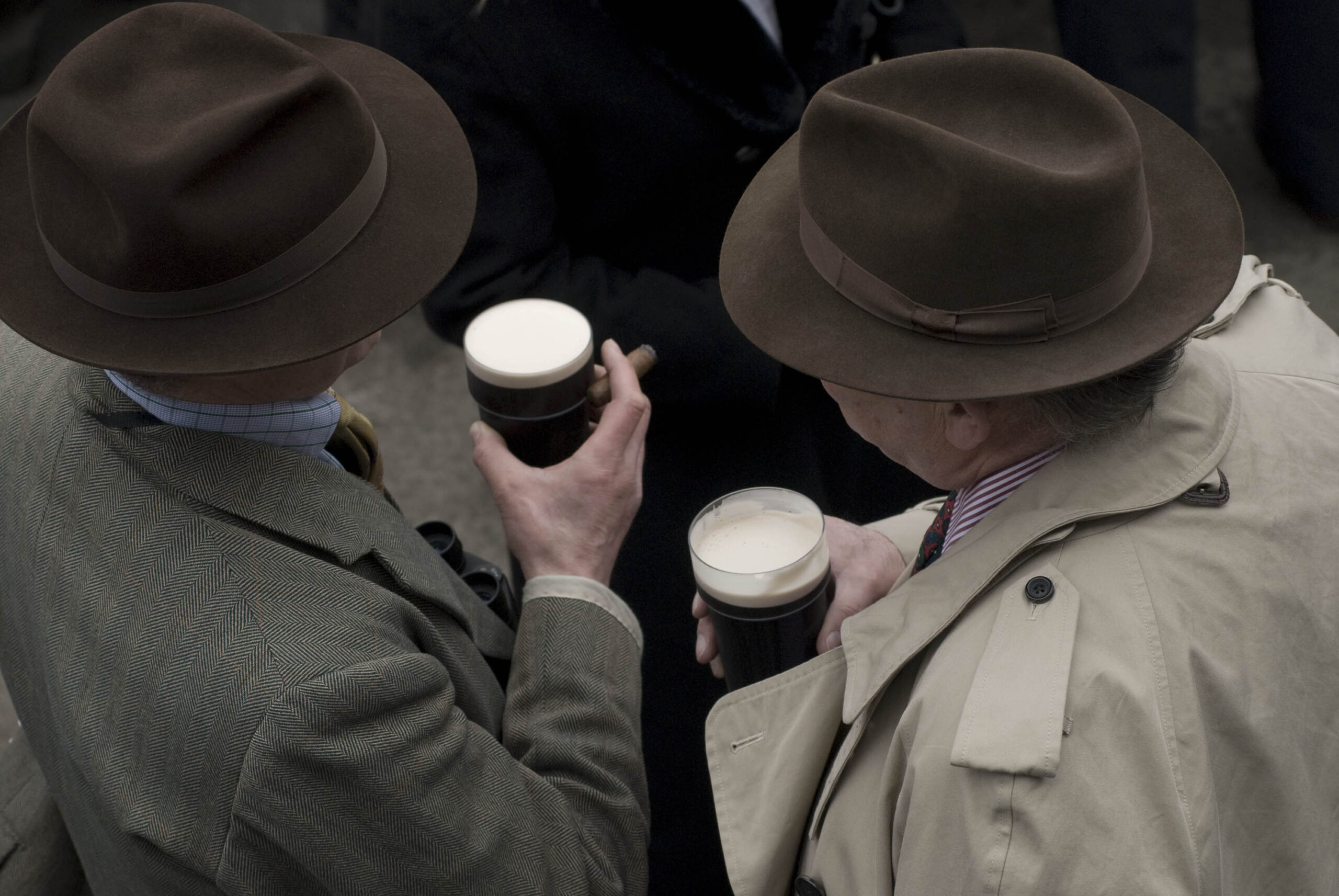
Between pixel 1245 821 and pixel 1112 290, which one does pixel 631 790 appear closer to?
pixel 1245 821

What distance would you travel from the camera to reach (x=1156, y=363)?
1.60 m

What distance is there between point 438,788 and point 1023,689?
0.75m

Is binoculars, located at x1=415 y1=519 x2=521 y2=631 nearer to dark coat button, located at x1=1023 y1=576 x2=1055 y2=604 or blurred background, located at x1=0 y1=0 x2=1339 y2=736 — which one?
dark coat button, located at x1=1023 y1=576 x2=1055 y2=604

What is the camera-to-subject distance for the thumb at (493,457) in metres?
2.12

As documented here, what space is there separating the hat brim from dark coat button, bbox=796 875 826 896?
756 millimetres

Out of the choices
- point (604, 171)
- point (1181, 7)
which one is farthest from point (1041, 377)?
point (1181, 7)

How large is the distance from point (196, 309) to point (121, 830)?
26.9 inches

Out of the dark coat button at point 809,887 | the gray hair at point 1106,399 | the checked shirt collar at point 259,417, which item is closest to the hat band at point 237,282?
the checked shirt collar at point 259,417

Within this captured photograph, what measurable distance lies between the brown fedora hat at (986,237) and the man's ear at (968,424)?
0.13m

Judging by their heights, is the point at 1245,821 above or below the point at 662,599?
above

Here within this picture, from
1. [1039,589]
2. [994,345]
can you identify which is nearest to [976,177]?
[994,345]

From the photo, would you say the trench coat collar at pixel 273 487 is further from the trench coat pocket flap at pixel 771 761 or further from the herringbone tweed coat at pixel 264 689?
the trench coat pocket flap at pixel 771 761

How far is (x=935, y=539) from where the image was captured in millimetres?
1932

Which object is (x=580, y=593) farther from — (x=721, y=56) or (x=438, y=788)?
(x=721, y=56)
